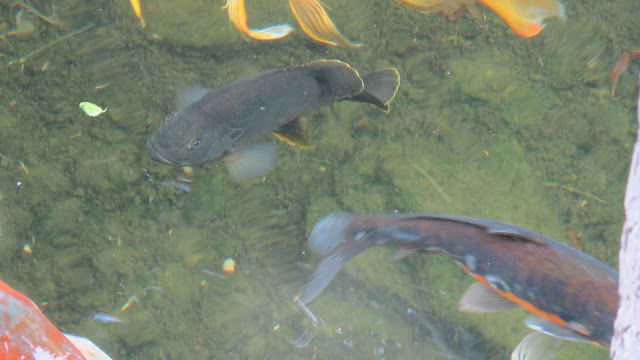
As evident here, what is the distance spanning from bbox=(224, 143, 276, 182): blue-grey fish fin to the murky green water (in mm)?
223

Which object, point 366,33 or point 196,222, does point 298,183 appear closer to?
point 196,222

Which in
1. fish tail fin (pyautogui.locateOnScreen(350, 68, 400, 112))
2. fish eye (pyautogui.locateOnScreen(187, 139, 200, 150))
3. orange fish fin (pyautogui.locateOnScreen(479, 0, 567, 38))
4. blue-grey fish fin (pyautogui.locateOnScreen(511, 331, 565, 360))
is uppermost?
orange fish fin (pyautogui.locateOnScreen(479, 0, 567, 38))

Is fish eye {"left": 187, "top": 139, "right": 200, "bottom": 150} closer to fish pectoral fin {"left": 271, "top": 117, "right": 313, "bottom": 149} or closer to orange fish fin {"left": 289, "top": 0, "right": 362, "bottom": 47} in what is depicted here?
fish pectoral fin {"left": 271, "top": 117, "right": 313, "bottom": 149}

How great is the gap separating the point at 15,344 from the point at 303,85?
1862 millimetres

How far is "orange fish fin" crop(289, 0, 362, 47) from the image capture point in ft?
11.6

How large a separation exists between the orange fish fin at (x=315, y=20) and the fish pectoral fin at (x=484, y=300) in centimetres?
185

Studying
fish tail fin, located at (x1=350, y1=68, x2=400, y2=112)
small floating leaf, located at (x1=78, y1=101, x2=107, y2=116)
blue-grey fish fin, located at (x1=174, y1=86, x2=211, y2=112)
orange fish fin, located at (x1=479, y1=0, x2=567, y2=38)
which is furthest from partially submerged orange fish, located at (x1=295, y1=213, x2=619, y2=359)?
small floating leaf, located at (x1=78, y1=101, x2=107, y2=116)

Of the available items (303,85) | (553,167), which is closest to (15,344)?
(303,85)

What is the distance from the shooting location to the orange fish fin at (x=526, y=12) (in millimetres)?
3527

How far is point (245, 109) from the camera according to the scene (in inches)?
117

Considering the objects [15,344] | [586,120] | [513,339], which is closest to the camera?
[15,344]

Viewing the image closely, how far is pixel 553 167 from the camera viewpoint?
3.58 metres

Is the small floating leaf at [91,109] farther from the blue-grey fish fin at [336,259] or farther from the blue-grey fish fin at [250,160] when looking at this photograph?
the blue-grey fish fin at [336,259]

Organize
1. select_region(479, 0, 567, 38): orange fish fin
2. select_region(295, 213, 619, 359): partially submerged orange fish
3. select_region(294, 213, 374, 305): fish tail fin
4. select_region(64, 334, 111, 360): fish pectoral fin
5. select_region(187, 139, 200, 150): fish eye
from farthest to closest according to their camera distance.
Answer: select_region(479, 0, 567, 38): orange fish fin → select_region(187, 139, 200, 150): fish eye → select_region(294, 213, 374, 305): fish tail fin → select_region(64, 334, 111, 360): fish pectoral fin → select_region(295, 213, 619, 359): partially submerged orange fish
